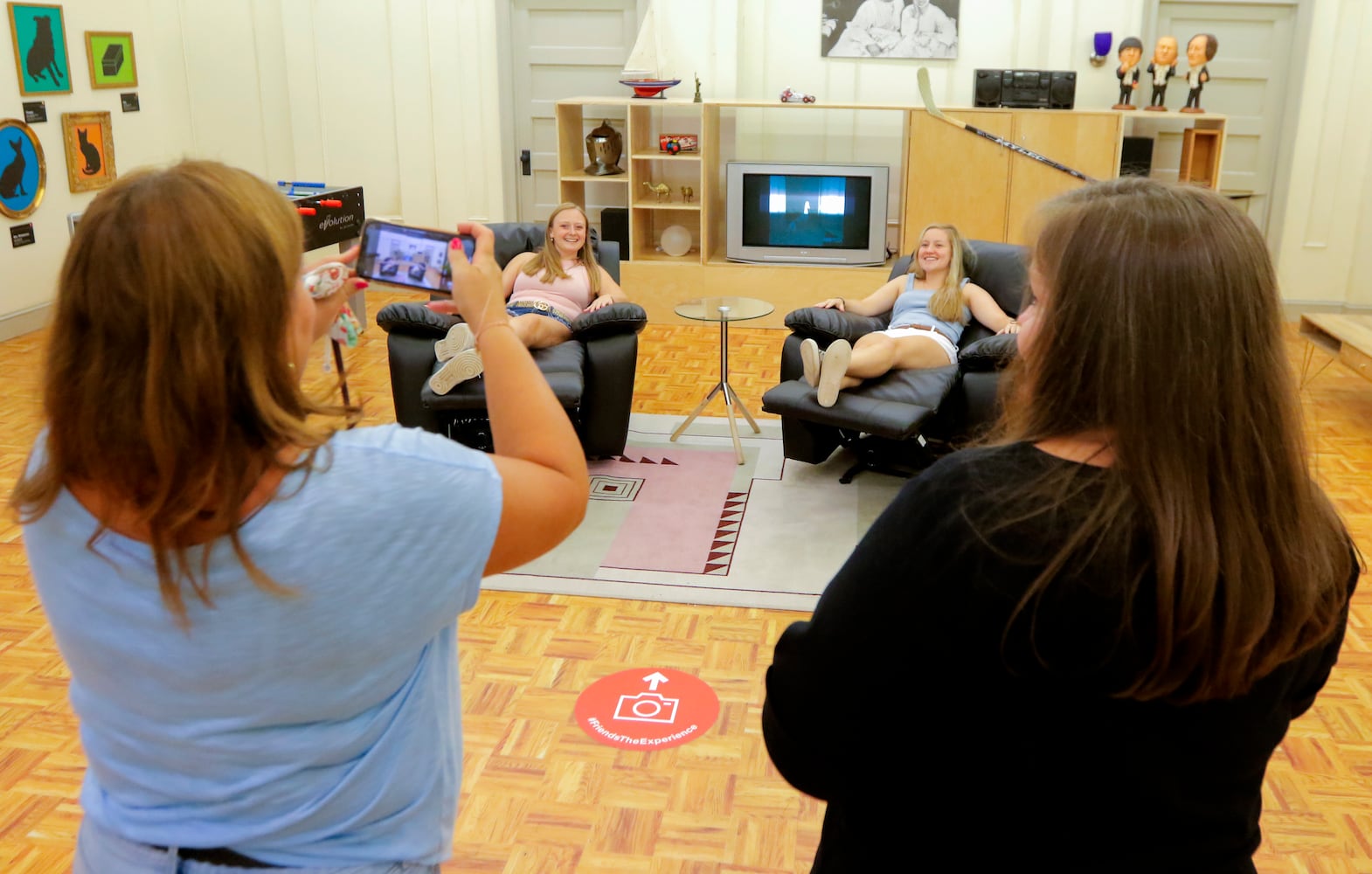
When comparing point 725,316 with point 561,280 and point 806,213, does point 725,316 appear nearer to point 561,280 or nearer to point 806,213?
point 561,280

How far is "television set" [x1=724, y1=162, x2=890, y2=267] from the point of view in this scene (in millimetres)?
6941

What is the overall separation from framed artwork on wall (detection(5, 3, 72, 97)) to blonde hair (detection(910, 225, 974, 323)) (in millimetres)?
4926

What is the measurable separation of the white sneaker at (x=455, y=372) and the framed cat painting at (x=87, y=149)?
11.8 feet

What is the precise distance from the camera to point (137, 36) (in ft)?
23.9

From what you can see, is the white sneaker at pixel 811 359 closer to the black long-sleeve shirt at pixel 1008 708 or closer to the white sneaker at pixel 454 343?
the white sneaker at pixel 454 343

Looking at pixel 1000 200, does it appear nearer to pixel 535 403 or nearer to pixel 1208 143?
pixel 1208 143

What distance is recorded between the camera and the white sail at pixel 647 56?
273 inches

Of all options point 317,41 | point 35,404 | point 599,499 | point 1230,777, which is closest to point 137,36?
point 317,41

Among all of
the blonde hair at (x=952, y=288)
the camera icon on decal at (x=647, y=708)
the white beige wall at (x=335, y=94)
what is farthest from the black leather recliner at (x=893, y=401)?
the white beige wall at (x=335, y=94)

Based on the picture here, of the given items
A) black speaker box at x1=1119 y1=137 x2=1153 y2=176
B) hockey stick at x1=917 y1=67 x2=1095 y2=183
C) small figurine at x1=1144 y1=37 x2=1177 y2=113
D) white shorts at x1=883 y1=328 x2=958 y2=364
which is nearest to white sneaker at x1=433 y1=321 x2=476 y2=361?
white shorts at x1=883 y1=328 x2=958 y2=364

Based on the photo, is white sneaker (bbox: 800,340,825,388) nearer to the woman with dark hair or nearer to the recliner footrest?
the recliner footrest

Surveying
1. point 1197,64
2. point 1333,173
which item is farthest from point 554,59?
point 1333,173

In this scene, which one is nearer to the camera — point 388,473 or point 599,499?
point 388,473

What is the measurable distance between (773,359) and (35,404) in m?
5.68
